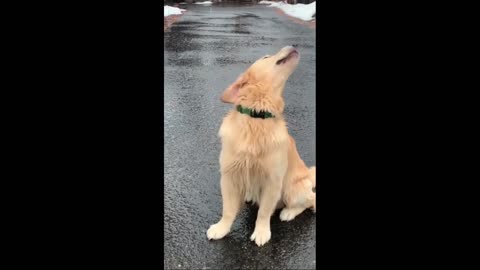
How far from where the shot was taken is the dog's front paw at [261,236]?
2.66 m

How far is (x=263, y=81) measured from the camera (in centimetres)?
260

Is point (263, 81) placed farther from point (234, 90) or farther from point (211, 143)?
point (211, 143)

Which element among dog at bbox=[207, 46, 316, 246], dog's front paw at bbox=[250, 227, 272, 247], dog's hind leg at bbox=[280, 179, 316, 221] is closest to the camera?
dog at bbox=[207, 46, 316, 246]

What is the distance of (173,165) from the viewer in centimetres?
366

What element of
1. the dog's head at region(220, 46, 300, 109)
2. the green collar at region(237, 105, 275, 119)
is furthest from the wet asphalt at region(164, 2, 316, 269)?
the dog's head at region(220, 46, 300, 109)

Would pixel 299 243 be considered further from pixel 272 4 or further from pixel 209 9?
pixel 209 9

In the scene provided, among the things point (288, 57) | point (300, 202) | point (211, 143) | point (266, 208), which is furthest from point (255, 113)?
point (211, 143)

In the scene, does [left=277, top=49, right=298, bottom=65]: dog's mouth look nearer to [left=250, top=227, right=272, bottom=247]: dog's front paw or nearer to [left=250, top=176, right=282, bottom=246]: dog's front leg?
[left=250, top=176, right=282, bottom=246]: dog's front leg

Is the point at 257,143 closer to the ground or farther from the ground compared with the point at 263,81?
closer to the ground

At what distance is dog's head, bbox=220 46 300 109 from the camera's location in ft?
8.47

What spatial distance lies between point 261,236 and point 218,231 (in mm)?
319

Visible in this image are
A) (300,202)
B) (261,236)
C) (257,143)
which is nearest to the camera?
(257,143)

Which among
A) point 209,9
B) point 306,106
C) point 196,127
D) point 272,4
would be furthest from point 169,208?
point 209,9

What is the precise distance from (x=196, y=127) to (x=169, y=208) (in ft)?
5.23
